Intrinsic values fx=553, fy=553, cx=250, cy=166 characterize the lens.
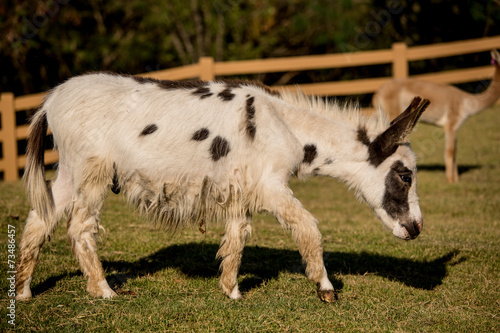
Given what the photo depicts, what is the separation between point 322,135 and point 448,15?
53.5ft

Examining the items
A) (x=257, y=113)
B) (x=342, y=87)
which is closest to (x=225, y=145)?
(x=257, y=113)

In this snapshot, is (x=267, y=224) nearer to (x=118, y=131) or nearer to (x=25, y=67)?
(x=118, y=131)

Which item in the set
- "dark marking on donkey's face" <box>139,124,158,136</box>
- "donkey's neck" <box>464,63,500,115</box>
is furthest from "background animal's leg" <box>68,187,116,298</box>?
"donkey's neck" <box>464,63,500,115</box>

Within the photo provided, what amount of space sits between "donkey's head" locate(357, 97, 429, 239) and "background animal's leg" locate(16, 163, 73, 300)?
2835 mm

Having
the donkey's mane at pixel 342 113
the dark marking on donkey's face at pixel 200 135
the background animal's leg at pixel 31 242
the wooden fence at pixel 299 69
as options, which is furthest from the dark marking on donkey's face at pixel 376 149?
the wooden fence at pixel 299 69

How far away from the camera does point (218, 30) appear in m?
20.0

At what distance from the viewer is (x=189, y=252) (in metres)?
6.61

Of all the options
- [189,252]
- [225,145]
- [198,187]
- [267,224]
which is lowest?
[267,224]

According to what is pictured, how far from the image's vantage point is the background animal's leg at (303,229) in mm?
4785

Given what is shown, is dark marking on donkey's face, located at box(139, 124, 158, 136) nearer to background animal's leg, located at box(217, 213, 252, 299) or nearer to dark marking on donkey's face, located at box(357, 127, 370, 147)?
background animal's leg, located at box(217, 213, 252, 299)

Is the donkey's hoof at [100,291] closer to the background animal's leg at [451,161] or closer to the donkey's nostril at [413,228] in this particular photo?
the donkey's nostril at [413,228]

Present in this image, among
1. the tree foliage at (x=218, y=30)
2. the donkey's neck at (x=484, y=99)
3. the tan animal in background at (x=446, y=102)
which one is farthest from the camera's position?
the tree foliage at (x=218, y=30)

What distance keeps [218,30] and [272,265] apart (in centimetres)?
1517

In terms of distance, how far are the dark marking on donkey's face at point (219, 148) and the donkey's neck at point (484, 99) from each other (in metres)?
8.66
